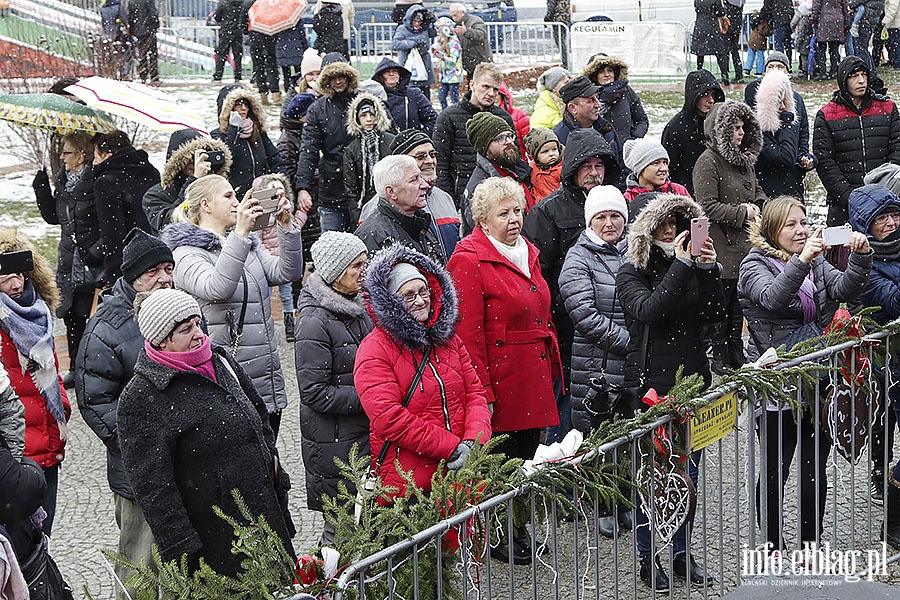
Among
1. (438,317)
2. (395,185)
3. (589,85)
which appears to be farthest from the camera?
(589,85)

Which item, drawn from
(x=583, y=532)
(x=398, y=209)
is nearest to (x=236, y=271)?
(x=398, y=209)

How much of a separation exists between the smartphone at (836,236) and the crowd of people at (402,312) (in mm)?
42

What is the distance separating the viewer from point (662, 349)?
5.97m

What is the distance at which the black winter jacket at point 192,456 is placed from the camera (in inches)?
186

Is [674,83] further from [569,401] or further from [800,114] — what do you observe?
[569,401]

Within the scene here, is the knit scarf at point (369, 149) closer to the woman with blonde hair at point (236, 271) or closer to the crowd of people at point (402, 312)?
the crowd of people at point (402, 312)

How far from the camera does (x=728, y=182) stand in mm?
8844

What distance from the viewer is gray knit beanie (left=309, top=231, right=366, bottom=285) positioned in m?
5.65

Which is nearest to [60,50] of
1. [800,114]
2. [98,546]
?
[800,114]

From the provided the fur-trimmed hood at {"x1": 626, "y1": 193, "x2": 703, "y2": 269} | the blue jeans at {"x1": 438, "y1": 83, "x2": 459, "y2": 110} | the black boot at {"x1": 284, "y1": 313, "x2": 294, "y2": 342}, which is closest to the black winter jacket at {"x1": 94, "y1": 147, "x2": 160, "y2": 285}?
the black boot at {"x1": 284, "y1": 313, "x2": 294, "y2": 342}

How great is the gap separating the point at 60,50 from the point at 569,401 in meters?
12.8

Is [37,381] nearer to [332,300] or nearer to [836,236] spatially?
[332,300]

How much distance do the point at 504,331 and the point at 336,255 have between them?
1041mm

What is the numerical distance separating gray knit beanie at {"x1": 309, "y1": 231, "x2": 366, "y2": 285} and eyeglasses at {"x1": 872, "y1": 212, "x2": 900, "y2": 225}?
9.33 feet
